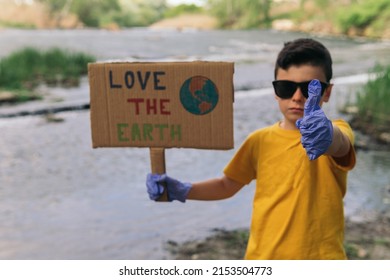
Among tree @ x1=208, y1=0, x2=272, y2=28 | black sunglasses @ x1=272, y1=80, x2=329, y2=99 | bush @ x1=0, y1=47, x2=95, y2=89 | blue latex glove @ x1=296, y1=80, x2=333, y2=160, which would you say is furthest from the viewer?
tree @ x1=208, y1=0, x2=272, y2=28

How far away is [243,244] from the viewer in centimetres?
337

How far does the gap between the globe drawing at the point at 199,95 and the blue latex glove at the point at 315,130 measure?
0.32 m

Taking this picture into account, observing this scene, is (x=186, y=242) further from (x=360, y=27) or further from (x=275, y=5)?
(x=275, y=5)

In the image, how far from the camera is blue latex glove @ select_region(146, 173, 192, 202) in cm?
180

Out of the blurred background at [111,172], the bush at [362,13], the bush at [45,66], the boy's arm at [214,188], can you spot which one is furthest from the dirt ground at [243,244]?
the bush at [362,13]

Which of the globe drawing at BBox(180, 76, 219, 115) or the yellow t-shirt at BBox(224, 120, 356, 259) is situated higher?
the globe drawing at BBox(180, 76, 219, 115)

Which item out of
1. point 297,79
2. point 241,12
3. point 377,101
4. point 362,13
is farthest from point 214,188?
point 241,12

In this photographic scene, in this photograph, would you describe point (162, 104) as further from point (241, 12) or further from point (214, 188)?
point (241, 12)

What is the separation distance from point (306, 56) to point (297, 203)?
1.40 ft

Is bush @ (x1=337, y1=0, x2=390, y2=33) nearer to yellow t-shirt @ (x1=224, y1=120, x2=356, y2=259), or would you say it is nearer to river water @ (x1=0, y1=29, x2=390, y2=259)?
river water @ (x1=0, y1=29, x2=390, y2=259)

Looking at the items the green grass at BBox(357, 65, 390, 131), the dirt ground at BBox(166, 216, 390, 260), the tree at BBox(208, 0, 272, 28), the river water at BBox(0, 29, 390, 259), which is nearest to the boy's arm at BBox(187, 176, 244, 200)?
the river water at BBox(0, 29, 390, 259)

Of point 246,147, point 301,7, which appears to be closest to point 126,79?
point 246,147

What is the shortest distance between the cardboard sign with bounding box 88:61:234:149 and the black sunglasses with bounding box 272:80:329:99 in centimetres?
14

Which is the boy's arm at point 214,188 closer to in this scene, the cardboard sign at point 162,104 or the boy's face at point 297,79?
the cardboard sign at point 162,104
